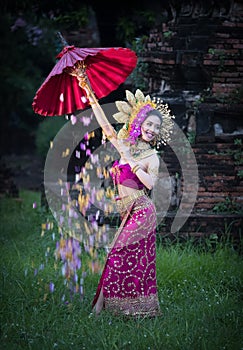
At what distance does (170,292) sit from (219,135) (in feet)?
6.96

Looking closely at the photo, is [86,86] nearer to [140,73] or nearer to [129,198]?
[129,198]

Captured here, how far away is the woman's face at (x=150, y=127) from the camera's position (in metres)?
4.91

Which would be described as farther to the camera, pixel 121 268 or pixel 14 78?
pixel 14 78

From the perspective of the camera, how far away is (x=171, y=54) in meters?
7.68

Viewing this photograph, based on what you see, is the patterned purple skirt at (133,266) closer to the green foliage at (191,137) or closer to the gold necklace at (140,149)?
the gold necklace at (140,149)

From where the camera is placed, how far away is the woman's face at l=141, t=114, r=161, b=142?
4.91 meters

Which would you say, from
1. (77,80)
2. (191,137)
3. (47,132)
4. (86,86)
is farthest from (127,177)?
(47,132)

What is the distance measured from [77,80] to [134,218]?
1266 millimetres

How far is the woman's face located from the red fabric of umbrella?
0.60m

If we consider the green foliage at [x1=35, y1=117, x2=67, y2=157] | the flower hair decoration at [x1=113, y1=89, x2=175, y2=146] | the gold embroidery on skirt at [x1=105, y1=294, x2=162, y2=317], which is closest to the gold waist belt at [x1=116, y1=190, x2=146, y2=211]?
the flower hair decoration at [x1=113, y1=89, x2=175, y2=146]

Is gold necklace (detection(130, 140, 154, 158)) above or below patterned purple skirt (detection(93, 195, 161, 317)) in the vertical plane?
above

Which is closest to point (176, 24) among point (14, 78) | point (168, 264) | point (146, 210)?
point (168, 264)

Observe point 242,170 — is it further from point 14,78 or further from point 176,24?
point 14,78

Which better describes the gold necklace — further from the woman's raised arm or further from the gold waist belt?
the gold waist belt
